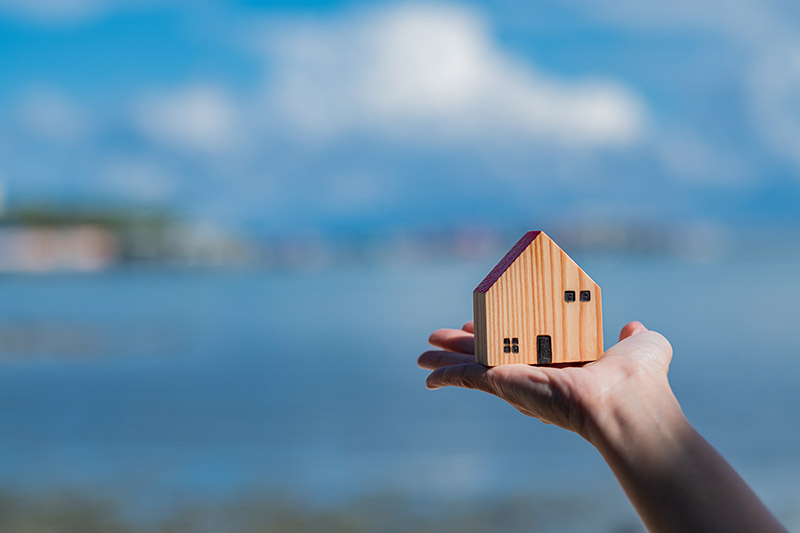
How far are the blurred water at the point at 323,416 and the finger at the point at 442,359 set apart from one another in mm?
5271

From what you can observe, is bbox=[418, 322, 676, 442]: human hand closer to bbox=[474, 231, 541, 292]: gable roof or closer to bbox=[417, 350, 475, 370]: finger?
bbox=[417, 350, 475, 370]: finger

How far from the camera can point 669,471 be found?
73.0 inches

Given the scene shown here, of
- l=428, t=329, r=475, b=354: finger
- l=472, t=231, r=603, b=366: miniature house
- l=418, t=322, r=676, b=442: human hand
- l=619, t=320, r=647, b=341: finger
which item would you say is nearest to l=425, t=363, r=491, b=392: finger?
l=418, t=322, r=676, b=442: human hand

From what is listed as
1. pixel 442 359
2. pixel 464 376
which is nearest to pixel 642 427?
pixel 464 376

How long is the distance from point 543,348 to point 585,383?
1.43 ft

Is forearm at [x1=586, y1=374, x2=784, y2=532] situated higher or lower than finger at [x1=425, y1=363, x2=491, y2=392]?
lower

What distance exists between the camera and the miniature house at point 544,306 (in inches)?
102

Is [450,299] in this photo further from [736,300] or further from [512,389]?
[512,389]

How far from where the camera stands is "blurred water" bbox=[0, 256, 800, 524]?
28.5 ft

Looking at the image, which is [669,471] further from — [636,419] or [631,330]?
[631,330]

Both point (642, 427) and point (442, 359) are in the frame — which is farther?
point (442, 359)

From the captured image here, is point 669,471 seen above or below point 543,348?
below

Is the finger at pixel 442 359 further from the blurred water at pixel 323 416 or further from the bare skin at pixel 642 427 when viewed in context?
the blurred water at pixel 323 416

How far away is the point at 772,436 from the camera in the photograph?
10438mm
